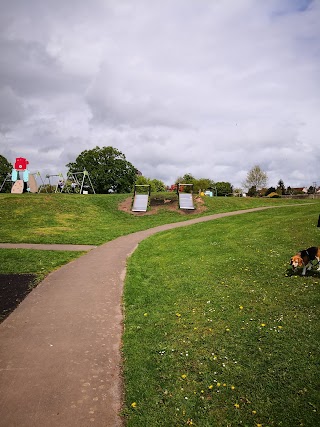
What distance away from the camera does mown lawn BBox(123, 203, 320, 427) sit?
5.03 m

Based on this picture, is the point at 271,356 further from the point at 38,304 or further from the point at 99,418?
the point at 38,304

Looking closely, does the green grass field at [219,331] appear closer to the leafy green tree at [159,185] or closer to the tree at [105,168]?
the tree at [105,168]

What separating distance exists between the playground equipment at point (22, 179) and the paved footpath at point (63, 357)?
38323mm

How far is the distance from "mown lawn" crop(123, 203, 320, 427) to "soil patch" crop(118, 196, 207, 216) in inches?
837

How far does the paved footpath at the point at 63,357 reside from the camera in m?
5.00

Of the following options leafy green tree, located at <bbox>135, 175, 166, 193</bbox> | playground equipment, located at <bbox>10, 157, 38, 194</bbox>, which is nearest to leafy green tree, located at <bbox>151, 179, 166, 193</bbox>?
leafy green tree, located at <bbox>135, 175, 166, 193</bbox>

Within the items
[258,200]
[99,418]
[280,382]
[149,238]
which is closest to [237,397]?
[280,382]

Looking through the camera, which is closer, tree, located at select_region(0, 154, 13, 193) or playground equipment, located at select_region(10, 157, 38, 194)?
playground equipment, located at select_region(10, 157, 38, 194)

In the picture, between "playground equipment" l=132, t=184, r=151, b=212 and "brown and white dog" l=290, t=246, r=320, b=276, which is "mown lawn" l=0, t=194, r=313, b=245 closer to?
"playground equipment" l=132, t=184, r=151, b=212

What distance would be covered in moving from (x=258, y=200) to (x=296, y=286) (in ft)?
117

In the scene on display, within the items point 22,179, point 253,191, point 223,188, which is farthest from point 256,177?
point 22,179

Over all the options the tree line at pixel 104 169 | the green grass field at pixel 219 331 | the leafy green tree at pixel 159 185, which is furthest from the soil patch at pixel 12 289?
the leafy green tree at pixel 159 185

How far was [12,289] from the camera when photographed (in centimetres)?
1095

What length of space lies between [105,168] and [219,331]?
239 feet
